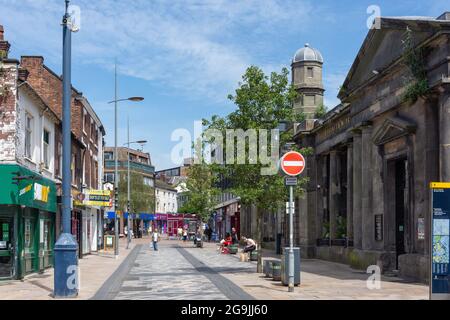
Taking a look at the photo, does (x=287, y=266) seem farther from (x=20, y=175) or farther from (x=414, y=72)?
(x=20, y=175)

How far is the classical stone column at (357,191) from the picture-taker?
2548 centimetres

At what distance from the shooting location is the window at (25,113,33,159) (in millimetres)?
21577

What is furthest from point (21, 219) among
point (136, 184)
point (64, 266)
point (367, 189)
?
point (136, 184)

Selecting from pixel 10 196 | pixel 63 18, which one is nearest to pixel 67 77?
pixel 63 18

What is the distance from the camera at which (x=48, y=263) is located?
25125 mm

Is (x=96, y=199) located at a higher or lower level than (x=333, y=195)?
lower

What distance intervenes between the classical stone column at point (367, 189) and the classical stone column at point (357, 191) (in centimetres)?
77

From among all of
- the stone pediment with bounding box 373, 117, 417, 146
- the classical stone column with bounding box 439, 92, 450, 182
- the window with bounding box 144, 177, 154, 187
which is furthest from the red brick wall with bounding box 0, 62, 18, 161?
the window with bounding box 144, 177, 154, 187

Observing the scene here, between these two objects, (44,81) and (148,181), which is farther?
(148,181)

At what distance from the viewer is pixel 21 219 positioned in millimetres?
20188

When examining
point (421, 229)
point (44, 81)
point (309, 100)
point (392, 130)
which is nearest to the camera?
point (421, 229)

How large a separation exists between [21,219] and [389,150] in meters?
12.8
